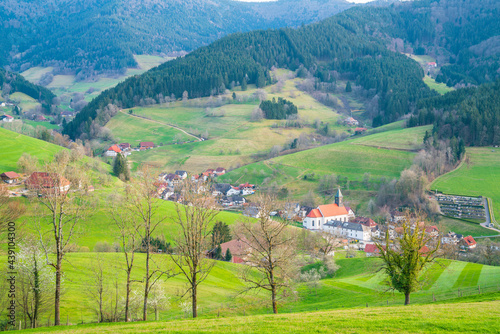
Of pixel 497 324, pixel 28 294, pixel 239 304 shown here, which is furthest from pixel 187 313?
pixel 497 324

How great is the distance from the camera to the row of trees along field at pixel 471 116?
119875 millimetres

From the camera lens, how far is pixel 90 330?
69.2 ft

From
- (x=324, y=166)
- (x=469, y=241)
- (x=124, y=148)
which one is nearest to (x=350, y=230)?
(x=469, y=241)

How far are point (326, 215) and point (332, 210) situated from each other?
2.54m

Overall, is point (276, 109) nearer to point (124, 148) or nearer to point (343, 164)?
point (343, 164)

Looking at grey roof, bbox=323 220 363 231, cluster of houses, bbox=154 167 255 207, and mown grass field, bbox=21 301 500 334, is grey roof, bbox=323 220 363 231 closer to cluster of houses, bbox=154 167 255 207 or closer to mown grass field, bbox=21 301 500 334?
cluster of houses, bbox=154 167 255 207

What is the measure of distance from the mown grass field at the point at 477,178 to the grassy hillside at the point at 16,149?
3950 inches

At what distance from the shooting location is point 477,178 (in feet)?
329

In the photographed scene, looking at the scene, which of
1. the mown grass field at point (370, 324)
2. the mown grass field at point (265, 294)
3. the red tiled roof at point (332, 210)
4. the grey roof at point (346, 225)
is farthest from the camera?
the red tiled roof at point (332, 210)

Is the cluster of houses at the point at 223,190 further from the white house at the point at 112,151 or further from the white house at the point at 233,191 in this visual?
the white house at the point at 112,151

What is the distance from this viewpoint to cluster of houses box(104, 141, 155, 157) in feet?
467

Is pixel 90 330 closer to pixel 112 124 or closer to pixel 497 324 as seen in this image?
pixel 497 324

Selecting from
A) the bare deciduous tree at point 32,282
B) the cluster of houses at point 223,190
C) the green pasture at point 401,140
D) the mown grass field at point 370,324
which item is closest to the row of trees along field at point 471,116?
the green pasture at point 401,140

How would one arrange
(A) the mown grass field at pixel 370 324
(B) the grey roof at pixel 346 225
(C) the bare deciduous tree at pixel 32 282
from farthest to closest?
(B) the grey roof at pixel 346 225 < (C) the bare deciduous tree at pixel 32 282 < (A) the mown grass field at pixel 370 324
